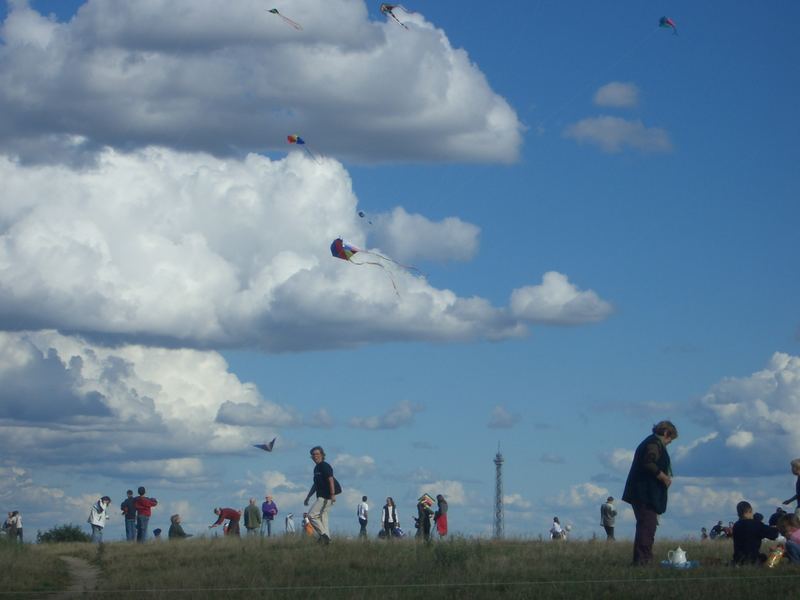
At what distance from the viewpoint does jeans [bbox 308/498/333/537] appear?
23094 mm

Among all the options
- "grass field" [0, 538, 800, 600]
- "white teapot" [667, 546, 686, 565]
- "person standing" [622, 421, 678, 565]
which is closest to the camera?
"grass field" [0, 538, 800, 600]

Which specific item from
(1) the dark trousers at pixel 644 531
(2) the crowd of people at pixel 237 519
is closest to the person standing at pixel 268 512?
(2) the crowd of people at pixel 237 519

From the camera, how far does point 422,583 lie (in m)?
16.3

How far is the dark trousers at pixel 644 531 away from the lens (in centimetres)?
1705

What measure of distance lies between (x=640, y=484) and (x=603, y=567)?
49.5 inches

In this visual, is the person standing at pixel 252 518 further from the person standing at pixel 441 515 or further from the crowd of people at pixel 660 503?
the crowd of people at pixel 660 503

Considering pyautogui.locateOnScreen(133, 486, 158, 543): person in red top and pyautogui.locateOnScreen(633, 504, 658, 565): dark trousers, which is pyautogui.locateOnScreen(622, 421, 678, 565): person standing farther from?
pyautogui.locateOnScreen(133, 486, 158, 543): person in red top

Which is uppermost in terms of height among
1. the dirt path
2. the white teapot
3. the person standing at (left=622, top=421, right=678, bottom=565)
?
the person standing at (left=622, top=421, right=678, bottom=565)

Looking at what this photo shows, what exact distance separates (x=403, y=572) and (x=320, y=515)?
5.48 metres

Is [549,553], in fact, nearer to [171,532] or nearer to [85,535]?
[171,532]

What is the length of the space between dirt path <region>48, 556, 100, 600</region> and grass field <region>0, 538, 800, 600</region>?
9.2 inches

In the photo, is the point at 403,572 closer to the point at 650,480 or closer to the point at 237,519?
the point at 650,480

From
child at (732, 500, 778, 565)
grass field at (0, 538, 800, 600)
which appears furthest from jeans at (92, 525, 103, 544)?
child at (732, 500, 778, 565)

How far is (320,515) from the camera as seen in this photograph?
23156mm
